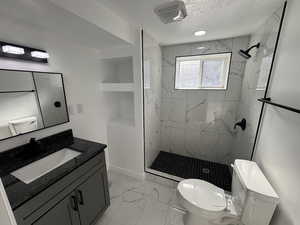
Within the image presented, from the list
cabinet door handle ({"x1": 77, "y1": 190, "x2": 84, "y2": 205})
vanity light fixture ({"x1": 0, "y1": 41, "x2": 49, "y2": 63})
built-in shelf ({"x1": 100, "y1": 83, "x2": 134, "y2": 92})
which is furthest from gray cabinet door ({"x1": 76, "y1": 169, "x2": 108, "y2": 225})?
vanity light fixture ({"x1": 0, "y1": 41, "x2": 49, "y2": 63})

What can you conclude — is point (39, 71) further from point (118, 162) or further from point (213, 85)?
point (213, 85)

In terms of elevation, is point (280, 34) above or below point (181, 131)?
above

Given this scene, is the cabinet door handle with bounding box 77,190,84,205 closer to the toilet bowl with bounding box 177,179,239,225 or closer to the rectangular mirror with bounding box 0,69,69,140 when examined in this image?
the rectangular mirror with bounding box 0,69,69,140

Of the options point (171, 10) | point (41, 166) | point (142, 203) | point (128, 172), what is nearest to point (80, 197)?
point (41, 166)

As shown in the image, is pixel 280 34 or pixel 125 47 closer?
pixel 280 34

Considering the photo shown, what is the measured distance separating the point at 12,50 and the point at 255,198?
2.21 m

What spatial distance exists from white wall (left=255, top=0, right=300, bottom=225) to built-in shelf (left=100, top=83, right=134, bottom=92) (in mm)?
1516

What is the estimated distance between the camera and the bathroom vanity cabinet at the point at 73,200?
79cm

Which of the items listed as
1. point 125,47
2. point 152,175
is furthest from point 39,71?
point 152,175

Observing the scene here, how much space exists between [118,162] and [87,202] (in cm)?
100

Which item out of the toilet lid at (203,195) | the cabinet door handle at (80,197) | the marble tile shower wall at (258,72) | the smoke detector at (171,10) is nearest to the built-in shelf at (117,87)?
the smoke detector at (171,10)

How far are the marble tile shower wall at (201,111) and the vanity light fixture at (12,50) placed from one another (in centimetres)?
197

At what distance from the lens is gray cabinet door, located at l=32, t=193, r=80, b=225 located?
86cm

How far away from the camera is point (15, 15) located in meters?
0.94
